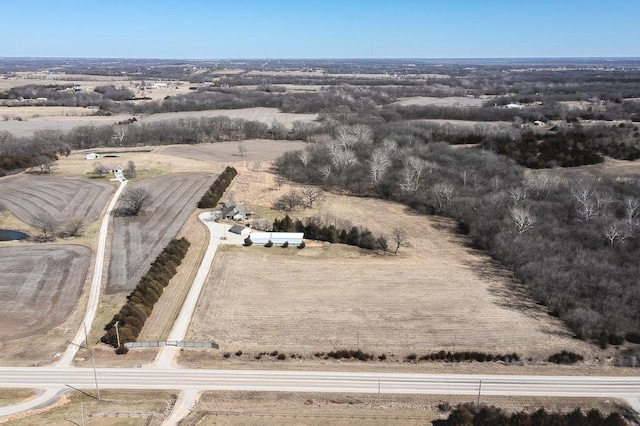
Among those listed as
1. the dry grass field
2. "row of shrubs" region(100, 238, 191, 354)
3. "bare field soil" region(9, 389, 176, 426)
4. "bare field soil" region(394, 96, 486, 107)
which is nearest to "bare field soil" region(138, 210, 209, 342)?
"row of shrubs" region(100, 238, 191, 354)

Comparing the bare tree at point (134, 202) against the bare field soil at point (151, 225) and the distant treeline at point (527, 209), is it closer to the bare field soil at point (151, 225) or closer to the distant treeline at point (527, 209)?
the bare field soil at point (151, 225)

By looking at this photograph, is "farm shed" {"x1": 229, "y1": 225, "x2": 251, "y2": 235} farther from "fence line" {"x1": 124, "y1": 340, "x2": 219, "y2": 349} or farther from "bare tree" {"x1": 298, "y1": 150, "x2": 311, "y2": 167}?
"bare tree" {"x1": 298, "y1": 150, "x2": 311, "y2": 167}

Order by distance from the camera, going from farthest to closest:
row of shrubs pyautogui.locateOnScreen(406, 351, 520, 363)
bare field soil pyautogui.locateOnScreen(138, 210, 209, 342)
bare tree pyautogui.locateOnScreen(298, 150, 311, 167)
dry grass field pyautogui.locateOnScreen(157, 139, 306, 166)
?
dry grass field pyautogui.locateOnScreen(157, 139, 306, 166), bare tree pyautogui.locateOnScreen(298, 150, 311, 167), bare field soil pyautogui.locateOnScreen(138, 210, 209, 342), row of shrubs pyautogui.locateOnScreen(406, 351, 520, 363)

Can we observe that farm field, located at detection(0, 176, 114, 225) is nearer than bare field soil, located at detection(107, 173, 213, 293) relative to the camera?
No

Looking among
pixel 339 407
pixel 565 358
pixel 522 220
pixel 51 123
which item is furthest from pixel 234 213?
pixel 51 123

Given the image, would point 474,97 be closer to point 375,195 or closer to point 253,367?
point 375,195

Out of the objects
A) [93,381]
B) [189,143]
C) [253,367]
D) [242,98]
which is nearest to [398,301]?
[253,367]

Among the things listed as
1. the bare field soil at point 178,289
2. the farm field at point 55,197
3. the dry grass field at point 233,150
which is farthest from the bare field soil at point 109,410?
the dry grass field at point 233,150
